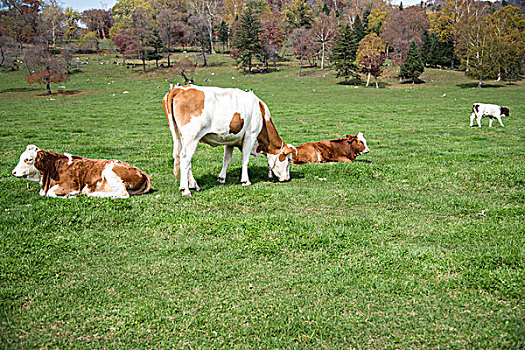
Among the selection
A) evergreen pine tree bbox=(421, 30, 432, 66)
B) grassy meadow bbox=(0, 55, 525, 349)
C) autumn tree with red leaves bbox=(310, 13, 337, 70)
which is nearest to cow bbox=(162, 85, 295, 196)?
grassy meadow bbox=(0, 55, 525, 349)

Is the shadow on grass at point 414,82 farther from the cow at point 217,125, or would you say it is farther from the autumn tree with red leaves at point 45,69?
the cow at point 217,125

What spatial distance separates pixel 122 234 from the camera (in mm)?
6547

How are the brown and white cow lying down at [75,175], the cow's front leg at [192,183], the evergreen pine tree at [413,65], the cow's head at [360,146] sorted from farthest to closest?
the evergreen pine tree at [413,65], the cow's head at [360,146], the cow's front leg at [192,183], the brown and white cow lying down at [75,175]

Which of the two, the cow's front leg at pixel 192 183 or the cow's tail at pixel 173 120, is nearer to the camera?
the cow's tail at pixel 173 120

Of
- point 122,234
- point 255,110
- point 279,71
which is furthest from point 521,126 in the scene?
point 279,71

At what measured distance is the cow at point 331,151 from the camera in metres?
12.7

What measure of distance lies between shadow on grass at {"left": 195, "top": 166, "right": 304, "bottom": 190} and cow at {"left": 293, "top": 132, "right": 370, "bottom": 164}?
1.34 meters

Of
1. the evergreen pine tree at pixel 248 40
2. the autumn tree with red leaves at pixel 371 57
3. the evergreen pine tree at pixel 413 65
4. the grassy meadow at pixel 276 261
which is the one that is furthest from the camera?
the evergreen pine tree at pixel 248 40

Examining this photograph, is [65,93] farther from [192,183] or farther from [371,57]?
[371,57]

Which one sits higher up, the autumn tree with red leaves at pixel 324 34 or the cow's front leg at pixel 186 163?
the autumn tree with red leaves at pixel 324 34

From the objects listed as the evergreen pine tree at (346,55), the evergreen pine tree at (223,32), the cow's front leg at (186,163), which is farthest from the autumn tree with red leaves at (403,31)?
the cow's front leg at (186,163)

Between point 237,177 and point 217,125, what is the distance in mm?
2143

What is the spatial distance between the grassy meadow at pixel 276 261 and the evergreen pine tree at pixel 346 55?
5087 centimetres

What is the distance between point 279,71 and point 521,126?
181ft
